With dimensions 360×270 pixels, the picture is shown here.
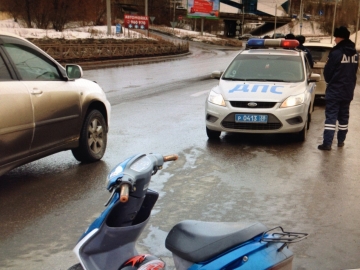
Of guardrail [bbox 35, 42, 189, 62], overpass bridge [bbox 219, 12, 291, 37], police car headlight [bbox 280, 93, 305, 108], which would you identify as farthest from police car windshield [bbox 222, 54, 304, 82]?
overpass bridge [bbox 219, 12, 291, 37]

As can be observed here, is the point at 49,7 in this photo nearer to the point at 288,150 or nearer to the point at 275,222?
the point at 288,150

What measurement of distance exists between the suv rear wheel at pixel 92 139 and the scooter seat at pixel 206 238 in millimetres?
4253

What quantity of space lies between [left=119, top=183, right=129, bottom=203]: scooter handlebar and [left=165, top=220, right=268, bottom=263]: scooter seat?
1.21 ft

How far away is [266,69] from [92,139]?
4.10m

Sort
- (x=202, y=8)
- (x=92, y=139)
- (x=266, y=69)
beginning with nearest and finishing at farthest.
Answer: (x=92, y=139) < (x=266, y=69) < (x=202, y=8)

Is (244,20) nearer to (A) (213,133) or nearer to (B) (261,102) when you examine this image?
(A) (213,133)

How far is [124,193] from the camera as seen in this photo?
2406 millimetres

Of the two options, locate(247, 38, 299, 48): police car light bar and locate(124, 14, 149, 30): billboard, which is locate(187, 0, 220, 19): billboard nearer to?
locate(124, 14, 149, 30): billboard

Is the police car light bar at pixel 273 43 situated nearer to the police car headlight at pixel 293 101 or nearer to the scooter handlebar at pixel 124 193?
the police car headlight at pixel 293 101

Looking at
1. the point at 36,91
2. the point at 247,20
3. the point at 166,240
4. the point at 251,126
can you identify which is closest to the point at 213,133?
the point at 251,126

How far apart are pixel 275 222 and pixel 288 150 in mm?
3289

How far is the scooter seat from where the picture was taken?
2.46 metres

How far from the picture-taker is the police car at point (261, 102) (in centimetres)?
811

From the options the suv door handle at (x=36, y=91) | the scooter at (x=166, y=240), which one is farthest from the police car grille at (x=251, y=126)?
the scooter at (x=166, y=240)
